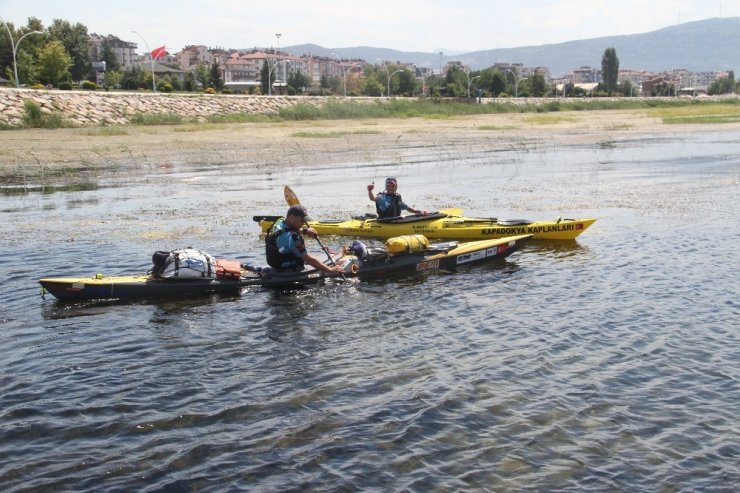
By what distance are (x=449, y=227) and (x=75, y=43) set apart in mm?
91910

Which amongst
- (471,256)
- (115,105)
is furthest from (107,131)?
(471,256)

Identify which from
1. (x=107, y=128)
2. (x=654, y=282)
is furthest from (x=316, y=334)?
(x=107, y=128)

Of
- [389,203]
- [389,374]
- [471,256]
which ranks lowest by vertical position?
[389,374]

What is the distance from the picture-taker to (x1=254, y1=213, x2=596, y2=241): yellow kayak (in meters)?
16.5

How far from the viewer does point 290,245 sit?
1279 cm

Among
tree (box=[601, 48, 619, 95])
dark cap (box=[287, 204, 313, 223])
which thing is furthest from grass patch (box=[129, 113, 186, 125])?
tree (box=[601, 48, 619, 95])

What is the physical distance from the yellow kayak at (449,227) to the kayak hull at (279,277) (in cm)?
117

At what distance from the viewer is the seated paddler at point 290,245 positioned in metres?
12.5

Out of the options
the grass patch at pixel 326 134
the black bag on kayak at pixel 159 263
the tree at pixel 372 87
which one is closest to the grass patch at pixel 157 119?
the grass patch at pixel 326 134

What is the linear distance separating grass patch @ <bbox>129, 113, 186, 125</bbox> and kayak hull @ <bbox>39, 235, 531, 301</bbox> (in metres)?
40.0

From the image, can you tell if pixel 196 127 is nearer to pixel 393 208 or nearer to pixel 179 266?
pixel 393 208

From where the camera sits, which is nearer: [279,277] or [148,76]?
[279,277]

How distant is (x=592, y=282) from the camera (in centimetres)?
1347

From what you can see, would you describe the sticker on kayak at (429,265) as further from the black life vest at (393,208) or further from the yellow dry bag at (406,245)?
the black life vest at (393,208)
